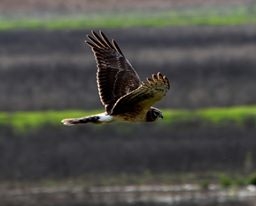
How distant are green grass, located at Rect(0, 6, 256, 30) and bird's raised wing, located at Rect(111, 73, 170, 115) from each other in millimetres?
24064

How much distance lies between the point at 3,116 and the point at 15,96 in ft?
6.49

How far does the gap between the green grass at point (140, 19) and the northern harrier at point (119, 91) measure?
Answer: 23.1m

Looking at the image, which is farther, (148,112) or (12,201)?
(12,201)

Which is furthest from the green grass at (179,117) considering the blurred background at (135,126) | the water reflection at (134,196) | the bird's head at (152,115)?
the bird's head at (152,115)

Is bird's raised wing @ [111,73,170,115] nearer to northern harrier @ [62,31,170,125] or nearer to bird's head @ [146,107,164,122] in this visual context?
northern harrier @ [62,31,170,125]

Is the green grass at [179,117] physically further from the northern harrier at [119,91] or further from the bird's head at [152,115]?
the bird's head at [152,115]

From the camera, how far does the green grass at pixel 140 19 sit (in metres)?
38.4

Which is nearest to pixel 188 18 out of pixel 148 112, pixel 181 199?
pixel 181 199

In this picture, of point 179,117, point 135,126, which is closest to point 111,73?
point 135,126

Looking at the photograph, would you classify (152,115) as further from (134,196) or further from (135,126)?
(135,126)

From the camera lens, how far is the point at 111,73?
1455 centimetres

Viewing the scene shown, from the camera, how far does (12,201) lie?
2105 centimetres

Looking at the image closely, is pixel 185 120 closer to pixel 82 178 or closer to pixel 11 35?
pixel 82 178

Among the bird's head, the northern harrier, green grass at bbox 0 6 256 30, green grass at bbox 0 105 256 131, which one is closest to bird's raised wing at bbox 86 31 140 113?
the northern harrier
